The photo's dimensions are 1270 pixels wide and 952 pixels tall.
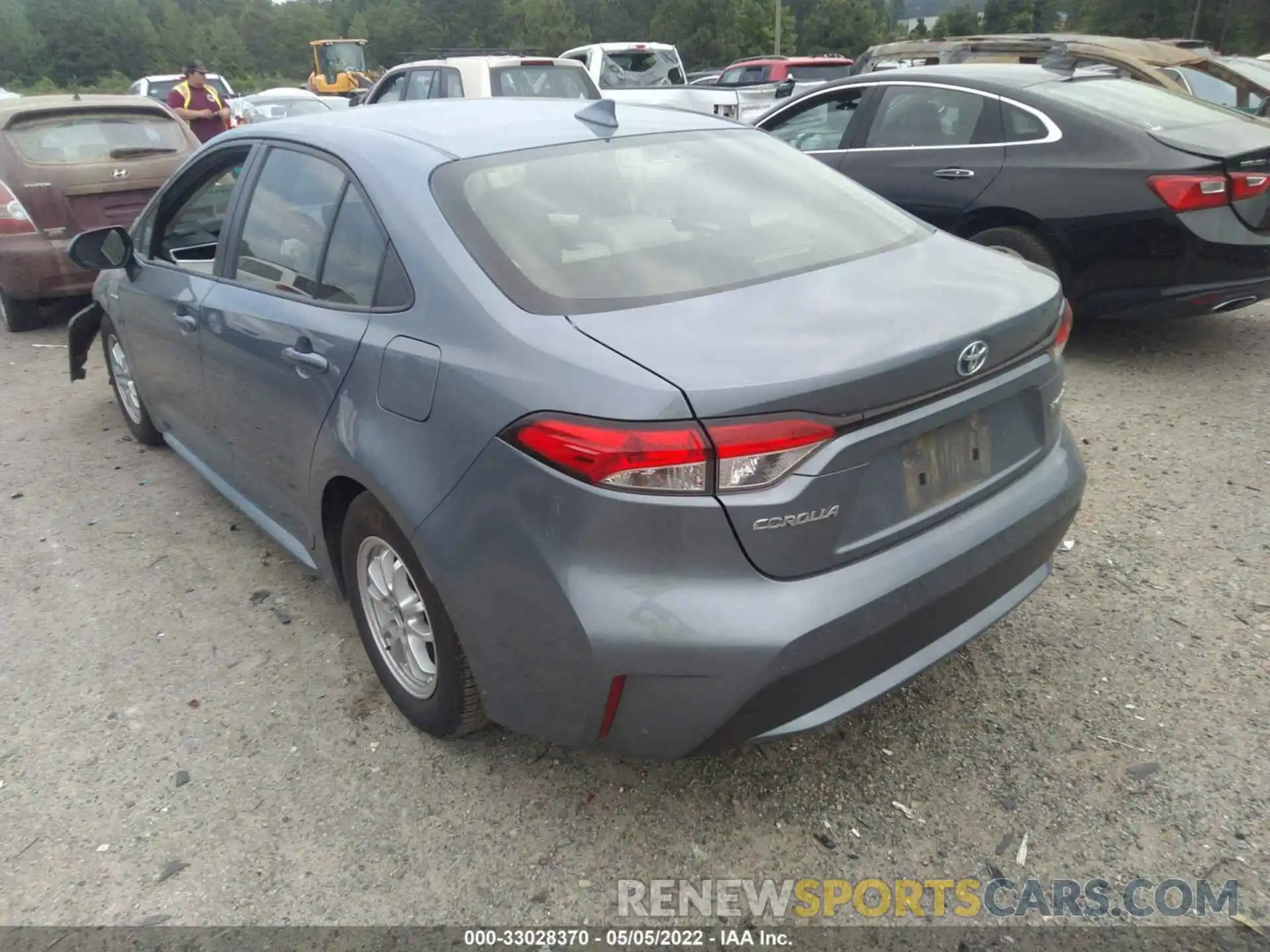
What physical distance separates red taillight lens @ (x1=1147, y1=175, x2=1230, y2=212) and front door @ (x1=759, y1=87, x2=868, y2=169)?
2.17m

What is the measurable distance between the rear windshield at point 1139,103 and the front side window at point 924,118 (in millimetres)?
416

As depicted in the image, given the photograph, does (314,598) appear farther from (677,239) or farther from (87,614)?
(677,239)

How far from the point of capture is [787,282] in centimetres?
243

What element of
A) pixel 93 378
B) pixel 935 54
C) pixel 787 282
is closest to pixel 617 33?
pixel 935 54

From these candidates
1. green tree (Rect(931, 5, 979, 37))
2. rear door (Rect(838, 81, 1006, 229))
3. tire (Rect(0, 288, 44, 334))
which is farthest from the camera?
green tree (Rect(931, 5, 979, 37))

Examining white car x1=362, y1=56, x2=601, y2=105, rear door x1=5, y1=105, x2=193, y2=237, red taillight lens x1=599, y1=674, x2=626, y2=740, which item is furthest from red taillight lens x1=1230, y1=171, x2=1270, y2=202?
rear door x1=5, y1=105, x2=193, y2=237

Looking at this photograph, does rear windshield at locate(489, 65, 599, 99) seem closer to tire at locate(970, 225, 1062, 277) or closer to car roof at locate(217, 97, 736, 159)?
tire at locate(970, 225, 1062, 277)

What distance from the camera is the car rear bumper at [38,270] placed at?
6867mm

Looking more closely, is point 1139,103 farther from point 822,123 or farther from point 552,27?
point 552,27

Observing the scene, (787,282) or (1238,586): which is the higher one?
(787,282)

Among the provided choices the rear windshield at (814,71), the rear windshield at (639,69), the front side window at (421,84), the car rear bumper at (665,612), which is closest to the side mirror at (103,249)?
the car rear bumper at (665,612)

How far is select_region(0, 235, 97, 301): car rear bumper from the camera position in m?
6.87

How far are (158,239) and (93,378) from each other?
2.73 metres

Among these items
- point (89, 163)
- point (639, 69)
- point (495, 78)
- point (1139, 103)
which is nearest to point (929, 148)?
point (1139, 103)
